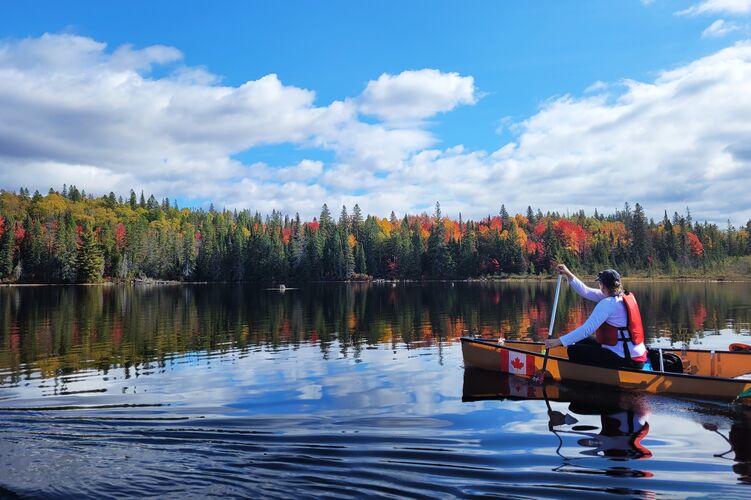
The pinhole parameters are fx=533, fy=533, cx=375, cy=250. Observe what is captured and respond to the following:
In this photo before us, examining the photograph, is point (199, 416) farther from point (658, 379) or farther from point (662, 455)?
point (658, 379)

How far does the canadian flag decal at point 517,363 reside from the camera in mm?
15438

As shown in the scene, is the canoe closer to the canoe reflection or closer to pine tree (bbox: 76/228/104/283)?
the canoe reflection

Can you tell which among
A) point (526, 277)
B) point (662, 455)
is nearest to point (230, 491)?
point (662, 455)

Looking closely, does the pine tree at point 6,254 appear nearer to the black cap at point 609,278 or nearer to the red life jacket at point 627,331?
the red life jacket at point 627,331

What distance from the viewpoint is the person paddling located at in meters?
Answer: 13.0

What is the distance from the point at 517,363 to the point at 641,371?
11.8 feet

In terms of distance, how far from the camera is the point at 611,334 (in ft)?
44.6

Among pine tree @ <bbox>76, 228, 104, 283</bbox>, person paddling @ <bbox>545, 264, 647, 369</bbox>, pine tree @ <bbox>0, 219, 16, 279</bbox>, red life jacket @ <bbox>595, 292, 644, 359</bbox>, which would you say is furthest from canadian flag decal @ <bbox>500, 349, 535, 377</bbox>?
pine tree @ <bbox>0, 219, 16, 279</bbox>

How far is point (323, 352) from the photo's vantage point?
22500 mm

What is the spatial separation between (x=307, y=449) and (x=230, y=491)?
2.11 m

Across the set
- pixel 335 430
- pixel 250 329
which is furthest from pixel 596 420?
pixel 250 329

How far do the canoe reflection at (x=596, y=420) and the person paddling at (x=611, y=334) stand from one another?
0.85 m

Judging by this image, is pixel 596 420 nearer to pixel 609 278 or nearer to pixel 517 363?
pixel 609 278

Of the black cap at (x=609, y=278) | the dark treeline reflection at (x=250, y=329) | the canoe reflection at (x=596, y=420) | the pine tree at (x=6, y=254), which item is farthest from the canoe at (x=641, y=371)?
the pine tree at (x=6, y=254)
